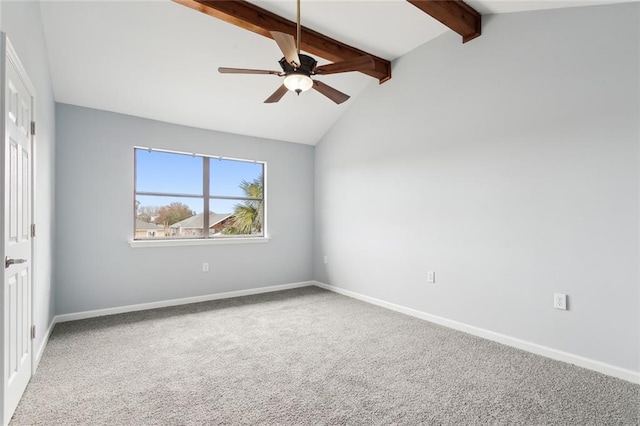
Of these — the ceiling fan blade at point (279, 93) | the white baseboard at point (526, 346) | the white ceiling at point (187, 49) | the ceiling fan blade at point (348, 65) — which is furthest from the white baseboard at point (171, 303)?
the ceiling fan blade at point (348, 65)

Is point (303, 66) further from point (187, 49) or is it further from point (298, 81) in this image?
point (187, 49)

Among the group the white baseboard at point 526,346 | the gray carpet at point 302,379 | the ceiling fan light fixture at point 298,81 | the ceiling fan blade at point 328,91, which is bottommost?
the gray carpet at point 302,379

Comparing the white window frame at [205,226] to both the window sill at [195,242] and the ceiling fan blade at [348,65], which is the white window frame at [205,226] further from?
the ceiling fan blade at [348,65]

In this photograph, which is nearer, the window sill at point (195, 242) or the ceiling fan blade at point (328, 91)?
the ceiling fan blade at point (328, 91)

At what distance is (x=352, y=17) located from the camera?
10.4 ft

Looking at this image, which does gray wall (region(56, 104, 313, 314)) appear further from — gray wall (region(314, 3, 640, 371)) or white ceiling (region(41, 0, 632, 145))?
gray wall (region(314, 3, 640, 371))

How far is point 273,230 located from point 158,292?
181cm

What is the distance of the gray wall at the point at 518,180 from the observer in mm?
2371

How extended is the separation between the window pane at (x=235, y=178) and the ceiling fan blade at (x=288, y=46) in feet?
9.47

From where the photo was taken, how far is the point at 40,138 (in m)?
2.66

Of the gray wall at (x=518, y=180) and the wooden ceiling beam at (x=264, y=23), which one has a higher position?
the wooden ceiling beam at (x=264, y=23)

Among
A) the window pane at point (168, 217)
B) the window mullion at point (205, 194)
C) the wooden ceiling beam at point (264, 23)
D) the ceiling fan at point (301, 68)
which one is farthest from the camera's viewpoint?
the window mullion at point (205, 194)

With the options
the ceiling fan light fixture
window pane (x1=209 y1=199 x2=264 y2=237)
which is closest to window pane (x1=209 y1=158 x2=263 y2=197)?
window pane (x1=209 y1=199 x2=264 y2=237)

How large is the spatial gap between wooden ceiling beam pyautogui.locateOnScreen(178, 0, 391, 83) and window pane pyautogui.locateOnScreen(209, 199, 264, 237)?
2.48 m
